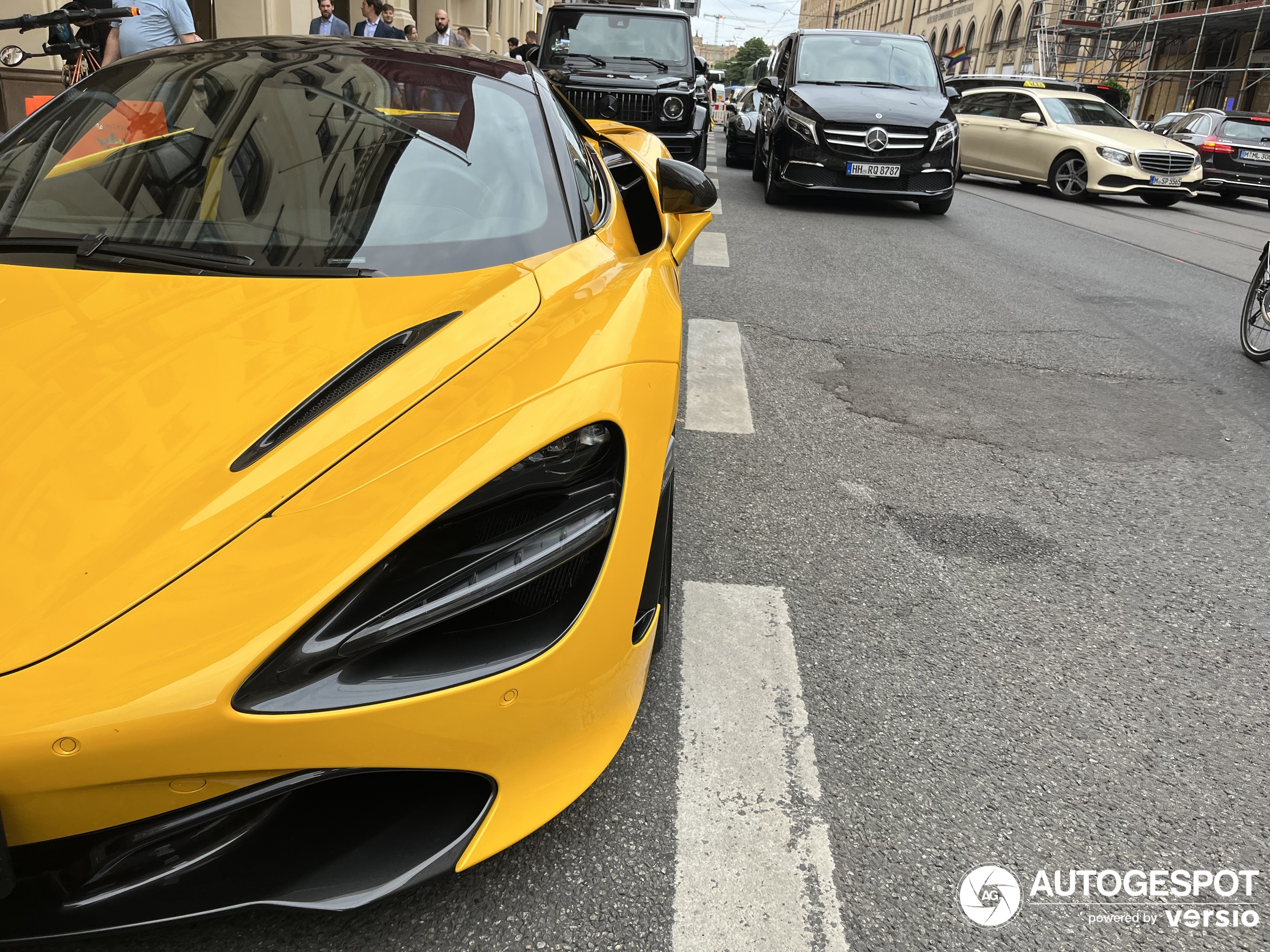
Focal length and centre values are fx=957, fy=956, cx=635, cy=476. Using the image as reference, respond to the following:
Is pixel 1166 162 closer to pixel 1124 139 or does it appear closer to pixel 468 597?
pixel 1124 139

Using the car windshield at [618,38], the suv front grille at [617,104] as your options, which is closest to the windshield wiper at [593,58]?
the car windshield at [618,38]

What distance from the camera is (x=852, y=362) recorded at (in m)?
4.87

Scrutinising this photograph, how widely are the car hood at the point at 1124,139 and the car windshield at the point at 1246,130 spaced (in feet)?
11.1

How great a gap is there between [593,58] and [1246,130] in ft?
40.5

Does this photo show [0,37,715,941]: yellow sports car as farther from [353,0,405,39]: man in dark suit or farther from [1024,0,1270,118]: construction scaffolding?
[1024,0,1270,118]: construction scaffolding

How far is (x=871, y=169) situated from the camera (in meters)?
9.16

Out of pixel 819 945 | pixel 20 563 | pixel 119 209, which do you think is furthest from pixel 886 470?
pixel 20 563

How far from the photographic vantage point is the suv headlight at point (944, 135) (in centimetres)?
915

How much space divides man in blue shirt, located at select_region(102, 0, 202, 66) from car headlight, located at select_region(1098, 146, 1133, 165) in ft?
38.2

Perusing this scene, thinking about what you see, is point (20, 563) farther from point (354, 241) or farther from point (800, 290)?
point (800, 290)

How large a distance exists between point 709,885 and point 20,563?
1.17 m

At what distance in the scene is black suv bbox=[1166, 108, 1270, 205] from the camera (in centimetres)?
1579

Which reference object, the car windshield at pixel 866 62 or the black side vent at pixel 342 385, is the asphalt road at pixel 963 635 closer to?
the black side vent at pixel 342 385

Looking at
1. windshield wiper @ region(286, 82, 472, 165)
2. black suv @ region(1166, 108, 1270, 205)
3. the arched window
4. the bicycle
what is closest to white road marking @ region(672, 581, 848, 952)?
windshield wiper @ region(286, 82, 472, 165)
